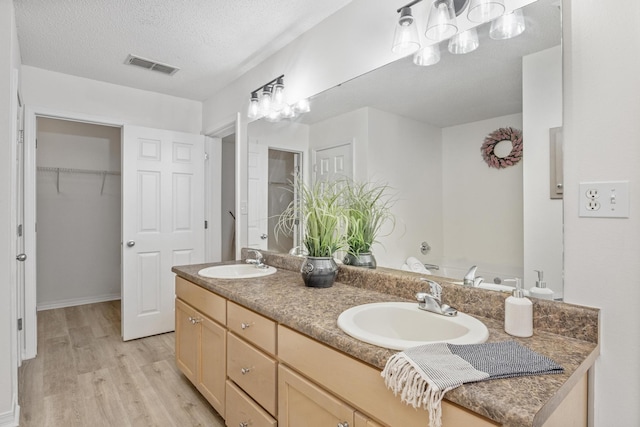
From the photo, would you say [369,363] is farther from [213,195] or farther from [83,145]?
[83,145]

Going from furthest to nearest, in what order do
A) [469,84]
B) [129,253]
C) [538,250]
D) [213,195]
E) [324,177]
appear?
1. [213,195]
2. [129,253]
3. [324,177]
4. [469,84]
5. [538,250]

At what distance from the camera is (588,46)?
100 cm

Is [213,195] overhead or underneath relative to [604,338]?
overhead

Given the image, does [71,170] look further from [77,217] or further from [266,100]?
[266,100]

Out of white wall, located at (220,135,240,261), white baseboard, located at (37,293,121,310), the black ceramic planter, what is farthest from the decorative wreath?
white baseboard, located at (37,293,121,310)

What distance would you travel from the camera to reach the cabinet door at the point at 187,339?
1989 mm

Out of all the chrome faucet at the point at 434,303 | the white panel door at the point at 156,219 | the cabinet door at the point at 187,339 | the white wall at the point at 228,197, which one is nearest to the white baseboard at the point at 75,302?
the white wall at the point at 228,197

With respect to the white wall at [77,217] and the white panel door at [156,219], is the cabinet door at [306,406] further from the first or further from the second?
the white wall at [77,217]

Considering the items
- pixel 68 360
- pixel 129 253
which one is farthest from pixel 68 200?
pixel 68 360

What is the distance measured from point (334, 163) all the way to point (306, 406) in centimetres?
124

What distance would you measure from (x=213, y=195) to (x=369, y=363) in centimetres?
294

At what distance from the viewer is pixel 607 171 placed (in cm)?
97

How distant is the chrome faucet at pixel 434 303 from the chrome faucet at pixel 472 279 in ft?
0.40

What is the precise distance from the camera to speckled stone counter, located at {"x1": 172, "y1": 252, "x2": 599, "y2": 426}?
0.68m
